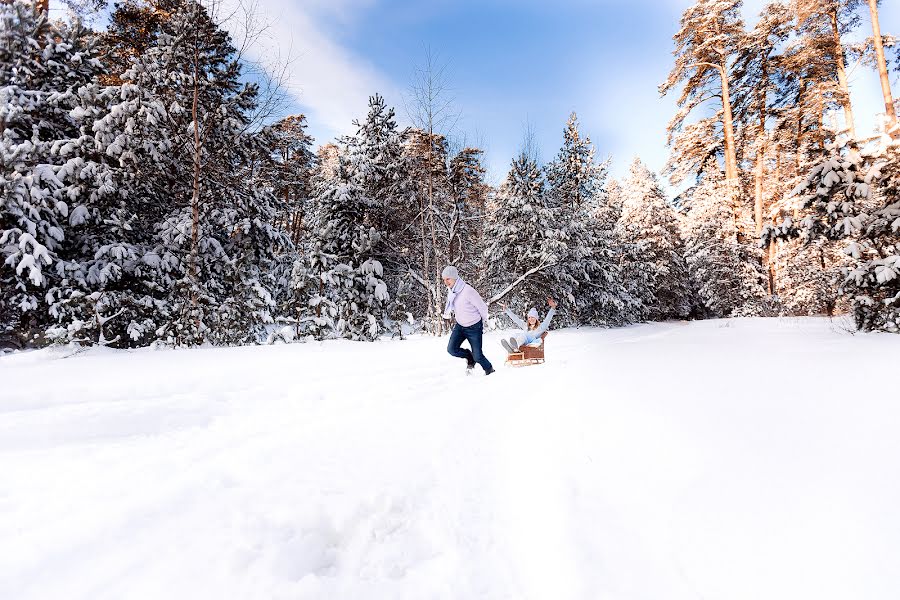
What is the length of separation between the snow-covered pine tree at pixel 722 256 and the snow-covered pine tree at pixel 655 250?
86 centimetres

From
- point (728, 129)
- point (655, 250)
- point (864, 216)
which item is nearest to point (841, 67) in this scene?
point (728, 129)

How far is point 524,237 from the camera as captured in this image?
53.9 ft

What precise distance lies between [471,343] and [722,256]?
20735 millimetres

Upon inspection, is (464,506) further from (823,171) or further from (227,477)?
(823,171)

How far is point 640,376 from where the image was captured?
466 cm

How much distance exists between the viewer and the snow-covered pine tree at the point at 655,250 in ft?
72.8

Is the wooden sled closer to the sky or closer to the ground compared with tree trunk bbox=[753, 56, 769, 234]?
closer to the ground

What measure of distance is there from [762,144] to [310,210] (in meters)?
23.7

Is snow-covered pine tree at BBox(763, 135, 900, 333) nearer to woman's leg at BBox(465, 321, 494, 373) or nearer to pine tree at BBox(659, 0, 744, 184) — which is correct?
woman's leg at BBox(465, 321, 494, 373)

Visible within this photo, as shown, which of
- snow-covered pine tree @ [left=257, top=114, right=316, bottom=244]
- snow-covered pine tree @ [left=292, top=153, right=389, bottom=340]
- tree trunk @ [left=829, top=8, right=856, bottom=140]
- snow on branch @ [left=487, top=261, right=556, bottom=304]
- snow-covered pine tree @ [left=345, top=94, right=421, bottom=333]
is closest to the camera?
snow-covered pine tree @ [left=292, top=153, right=389, bottom=340]

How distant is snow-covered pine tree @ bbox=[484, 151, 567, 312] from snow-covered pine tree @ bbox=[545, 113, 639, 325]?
19.8 inches

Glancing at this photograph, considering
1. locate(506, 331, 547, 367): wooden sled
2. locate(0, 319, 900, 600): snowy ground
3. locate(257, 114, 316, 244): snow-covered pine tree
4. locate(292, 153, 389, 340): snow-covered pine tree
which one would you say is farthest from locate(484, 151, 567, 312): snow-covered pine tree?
locate(0, 319, 900, 600): snowy ground

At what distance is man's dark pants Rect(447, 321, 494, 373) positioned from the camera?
6719 millimetres

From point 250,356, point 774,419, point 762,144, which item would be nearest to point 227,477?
point 774,419
